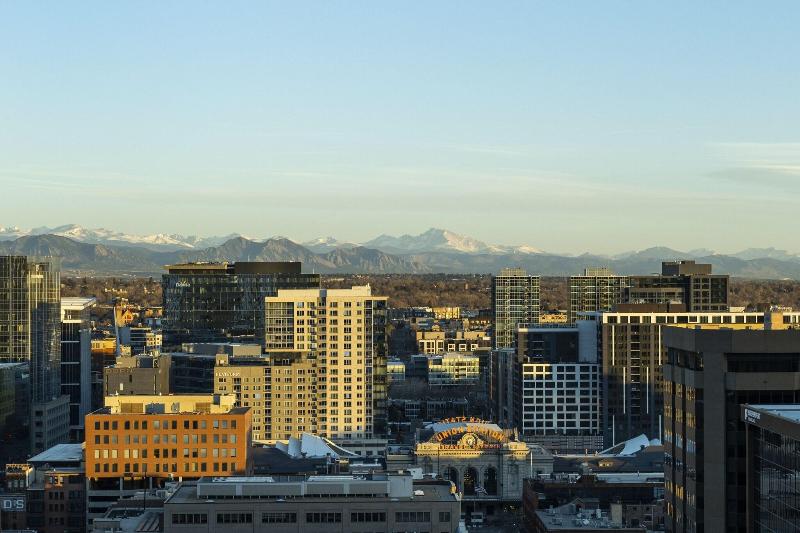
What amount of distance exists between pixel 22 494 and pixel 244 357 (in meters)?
61.4

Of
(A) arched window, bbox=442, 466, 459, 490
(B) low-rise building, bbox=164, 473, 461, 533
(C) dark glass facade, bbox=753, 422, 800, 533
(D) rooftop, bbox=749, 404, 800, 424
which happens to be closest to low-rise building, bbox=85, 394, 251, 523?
(B) low-rise building, bbox=164, 473, 461, 533

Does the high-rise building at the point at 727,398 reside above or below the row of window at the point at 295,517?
above

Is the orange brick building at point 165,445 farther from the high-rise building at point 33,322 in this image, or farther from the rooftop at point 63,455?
the high-rise building at point 33,322

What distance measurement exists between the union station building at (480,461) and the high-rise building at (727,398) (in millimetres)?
79546

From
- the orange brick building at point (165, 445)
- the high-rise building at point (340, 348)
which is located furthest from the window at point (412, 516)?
the high-rise building at point (340, 348)

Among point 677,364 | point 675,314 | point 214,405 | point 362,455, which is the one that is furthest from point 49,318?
point 677,364

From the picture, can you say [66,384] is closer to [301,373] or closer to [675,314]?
[301,373]

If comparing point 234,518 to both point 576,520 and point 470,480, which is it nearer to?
point 576,520

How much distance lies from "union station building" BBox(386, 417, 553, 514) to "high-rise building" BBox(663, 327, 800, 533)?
79546mm

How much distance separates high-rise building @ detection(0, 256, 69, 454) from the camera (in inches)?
7421

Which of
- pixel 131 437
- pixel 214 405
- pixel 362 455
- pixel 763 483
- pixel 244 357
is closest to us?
pixel 763 483

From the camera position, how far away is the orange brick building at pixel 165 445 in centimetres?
10538

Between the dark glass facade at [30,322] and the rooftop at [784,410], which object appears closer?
the rooftop at [784,410]

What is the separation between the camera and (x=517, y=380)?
187500 millimetres
